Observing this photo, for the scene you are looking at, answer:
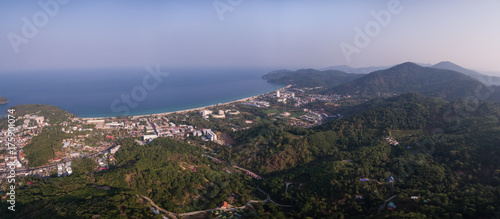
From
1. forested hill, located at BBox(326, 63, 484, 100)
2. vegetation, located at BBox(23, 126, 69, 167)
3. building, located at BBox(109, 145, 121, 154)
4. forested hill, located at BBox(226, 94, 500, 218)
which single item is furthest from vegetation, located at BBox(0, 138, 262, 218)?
forested hill, located at BBox(326, 63, 484, 100)

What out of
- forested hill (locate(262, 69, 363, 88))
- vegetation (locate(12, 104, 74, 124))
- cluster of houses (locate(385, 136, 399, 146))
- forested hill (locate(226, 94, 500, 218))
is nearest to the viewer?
forested hill (locate(226, 94, 500, 218))

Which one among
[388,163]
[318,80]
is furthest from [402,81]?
[388,163]

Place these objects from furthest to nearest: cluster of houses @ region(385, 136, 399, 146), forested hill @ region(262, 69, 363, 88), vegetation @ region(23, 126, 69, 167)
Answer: forested hill @ region(262, 69, 363, 88)
cluster of houses @ region(385, 136, 399, 146)
vegetation @ region(23, 126, 69, 167)

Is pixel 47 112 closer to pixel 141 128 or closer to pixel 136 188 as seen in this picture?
pixel 141 128

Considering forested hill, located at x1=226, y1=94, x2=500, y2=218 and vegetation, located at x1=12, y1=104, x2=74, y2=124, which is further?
vegetation, located at x1=12, y1=104, x2=74, y2=124

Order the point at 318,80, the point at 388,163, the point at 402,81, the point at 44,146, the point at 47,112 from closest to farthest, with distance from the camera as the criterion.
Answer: the point at 388,163 → the point at 44,146 → the point at 47,112 → the point at 402,81 → the point at 318,80

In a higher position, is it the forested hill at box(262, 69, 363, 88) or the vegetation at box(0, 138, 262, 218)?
the forested hill at box(262, 69, 363, 88)

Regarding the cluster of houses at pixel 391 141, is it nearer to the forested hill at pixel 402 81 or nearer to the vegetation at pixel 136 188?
the vegetation at pixel 136 188

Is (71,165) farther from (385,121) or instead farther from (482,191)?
(385,121)

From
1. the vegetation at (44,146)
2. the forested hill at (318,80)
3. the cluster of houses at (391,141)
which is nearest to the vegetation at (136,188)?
the vegetation at (44,146)

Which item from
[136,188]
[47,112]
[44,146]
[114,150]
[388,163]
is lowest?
[136,188]

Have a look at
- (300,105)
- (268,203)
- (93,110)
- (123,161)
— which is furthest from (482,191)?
(93,110)

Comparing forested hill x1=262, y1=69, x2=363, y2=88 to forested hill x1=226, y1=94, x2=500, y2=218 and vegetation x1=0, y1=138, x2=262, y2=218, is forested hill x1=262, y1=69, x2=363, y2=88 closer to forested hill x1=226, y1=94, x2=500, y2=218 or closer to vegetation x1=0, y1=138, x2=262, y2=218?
forested hill x1=226, y1=94, x2=500, y2=218

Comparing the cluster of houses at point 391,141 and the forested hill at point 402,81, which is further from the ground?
Result: the forested hill at point 402,81
